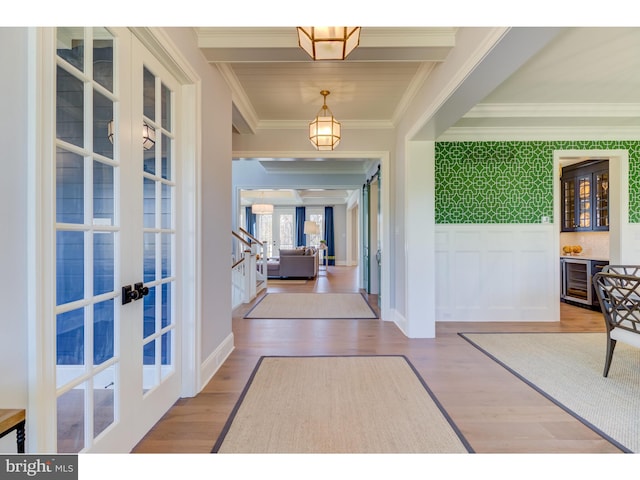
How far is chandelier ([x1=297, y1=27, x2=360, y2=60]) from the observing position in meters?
1.77

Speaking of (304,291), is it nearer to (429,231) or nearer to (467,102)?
(429,231)

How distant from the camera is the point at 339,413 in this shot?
6.53ft

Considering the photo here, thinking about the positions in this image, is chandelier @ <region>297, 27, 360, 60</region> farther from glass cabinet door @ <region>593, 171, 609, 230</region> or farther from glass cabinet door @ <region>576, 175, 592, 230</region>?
glass cabinet door @ <region>576, 175, 592, 230</region>

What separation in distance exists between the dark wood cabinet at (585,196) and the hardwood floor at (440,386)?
156 cm

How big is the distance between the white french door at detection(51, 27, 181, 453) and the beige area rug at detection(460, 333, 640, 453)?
105 inches

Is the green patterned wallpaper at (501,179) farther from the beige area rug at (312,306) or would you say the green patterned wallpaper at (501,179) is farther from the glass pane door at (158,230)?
the glass pane door at (158,230)

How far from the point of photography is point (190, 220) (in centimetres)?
221

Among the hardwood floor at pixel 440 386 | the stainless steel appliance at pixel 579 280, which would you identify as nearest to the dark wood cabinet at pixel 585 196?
the stainless steel appliance at pixel 579 280

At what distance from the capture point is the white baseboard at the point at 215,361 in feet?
7.76

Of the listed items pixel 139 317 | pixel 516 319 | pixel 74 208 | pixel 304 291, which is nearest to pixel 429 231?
pixel 516 319

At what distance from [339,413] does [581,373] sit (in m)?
2.13

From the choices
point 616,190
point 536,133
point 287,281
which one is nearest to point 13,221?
point 536,133

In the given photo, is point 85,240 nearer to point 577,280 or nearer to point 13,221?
point 13,221
